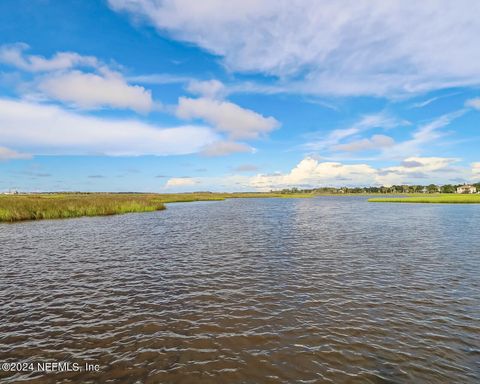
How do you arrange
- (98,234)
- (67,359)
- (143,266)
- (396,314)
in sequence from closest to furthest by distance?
1. (67,359)
2. (396,314)
3. (143,266)
4. (98,234)

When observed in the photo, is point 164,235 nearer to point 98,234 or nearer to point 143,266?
point 98,234

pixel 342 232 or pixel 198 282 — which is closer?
pixel 198 282

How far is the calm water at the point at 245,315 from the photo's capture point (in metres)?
8.16

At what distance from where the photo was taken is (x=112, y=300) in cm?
1320

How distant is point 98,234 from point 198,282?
21.0 meters

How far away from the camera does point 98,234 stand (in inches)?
1242

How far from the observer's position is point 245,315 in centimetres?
1155

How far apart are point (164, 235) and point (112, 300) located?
1854 centimetres

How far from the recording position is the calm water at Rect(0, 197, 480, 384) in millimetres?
8164

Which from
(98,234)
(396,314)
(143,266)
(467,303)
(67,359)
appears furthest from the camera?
(98,234)

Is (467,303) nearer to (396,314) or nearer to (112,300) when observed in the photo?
(396,314)

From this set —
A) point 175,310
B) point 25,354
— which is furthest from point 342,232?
point 25,354

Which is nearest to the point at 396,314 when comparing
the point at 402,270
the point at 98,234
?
the point at 402,270

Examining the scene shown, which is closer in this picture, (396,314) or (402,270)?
(396,314)
